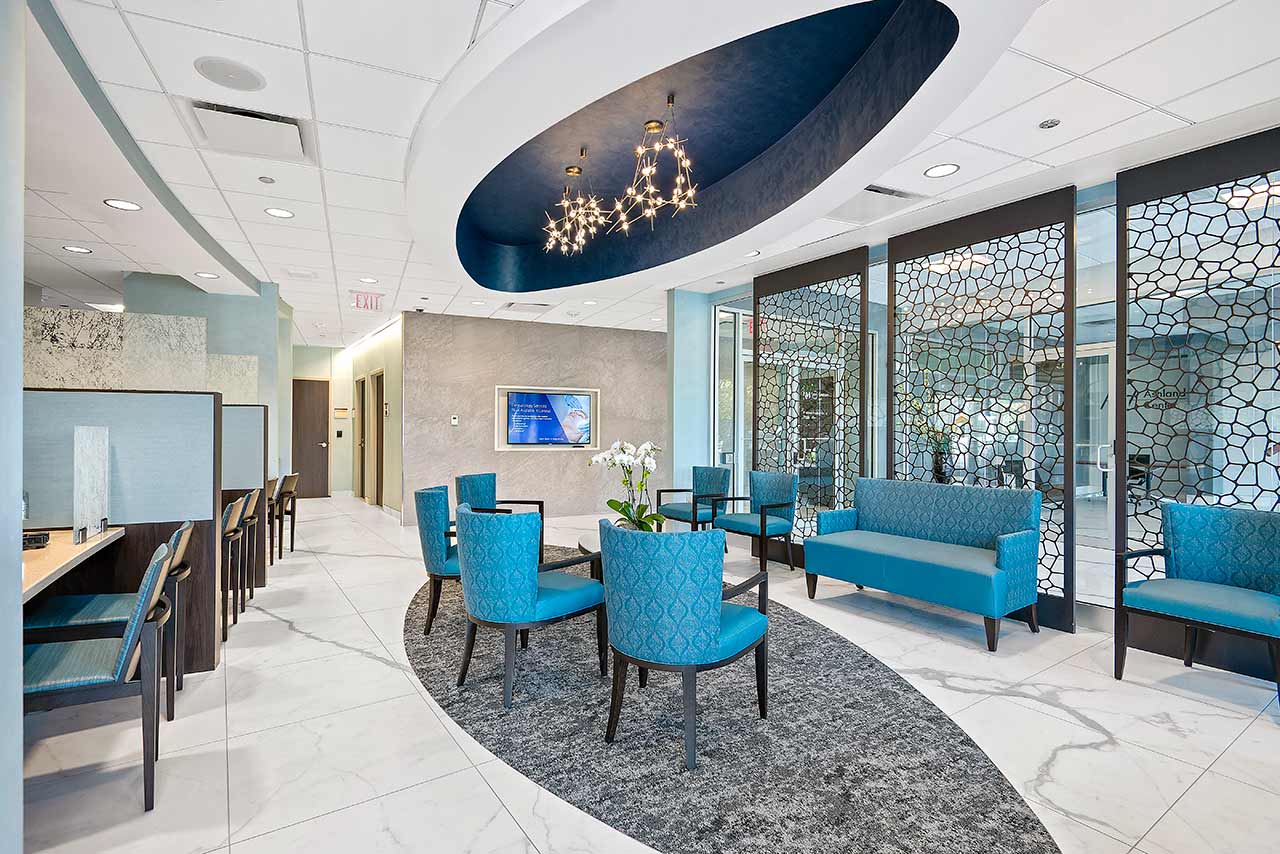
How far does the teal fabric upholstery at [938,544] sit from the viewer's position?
13.2ft

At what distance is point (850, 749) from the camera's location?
2764 millimetres

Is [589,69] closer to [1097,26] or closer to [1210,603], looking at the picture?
[1097,26]

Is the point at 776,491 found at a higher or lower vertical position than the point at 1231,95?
lower

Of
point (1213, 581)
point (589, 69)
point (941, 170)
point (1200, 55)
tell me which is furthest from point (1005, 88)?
point (1213, 581)

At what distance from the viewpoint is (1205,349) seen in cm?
385

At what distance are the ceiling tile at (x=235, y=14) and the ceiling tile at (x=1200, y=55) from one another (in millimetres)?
3383

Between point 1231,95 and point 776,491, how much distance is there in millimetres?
4126

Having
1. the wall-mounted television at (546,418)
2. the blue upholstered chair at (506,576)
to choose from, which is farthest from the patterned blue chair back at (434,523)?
the wall-mounted television at (546,418)

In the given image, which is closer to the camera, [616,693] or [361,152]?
[616,693]

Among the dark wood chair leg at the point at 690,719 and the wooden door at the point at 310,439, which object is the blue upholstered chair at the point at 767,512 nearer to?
the dark wood chair leg at the point at 690,719

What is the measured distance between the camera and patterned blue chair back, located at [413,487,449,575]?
156 inches

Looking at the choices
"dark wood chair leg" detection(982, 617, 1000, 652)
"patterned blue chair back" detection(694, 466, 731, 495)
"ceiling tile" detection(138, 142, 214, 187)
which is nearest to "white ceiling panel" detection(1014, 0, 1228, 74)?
"dark wood chair leg" detection(982, 617, 1000, 652)

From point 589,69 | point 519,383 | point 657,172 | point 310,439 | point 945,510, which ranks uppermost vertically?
point 657,172

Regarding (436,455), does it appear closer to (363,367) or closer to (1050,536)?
(363,367)
